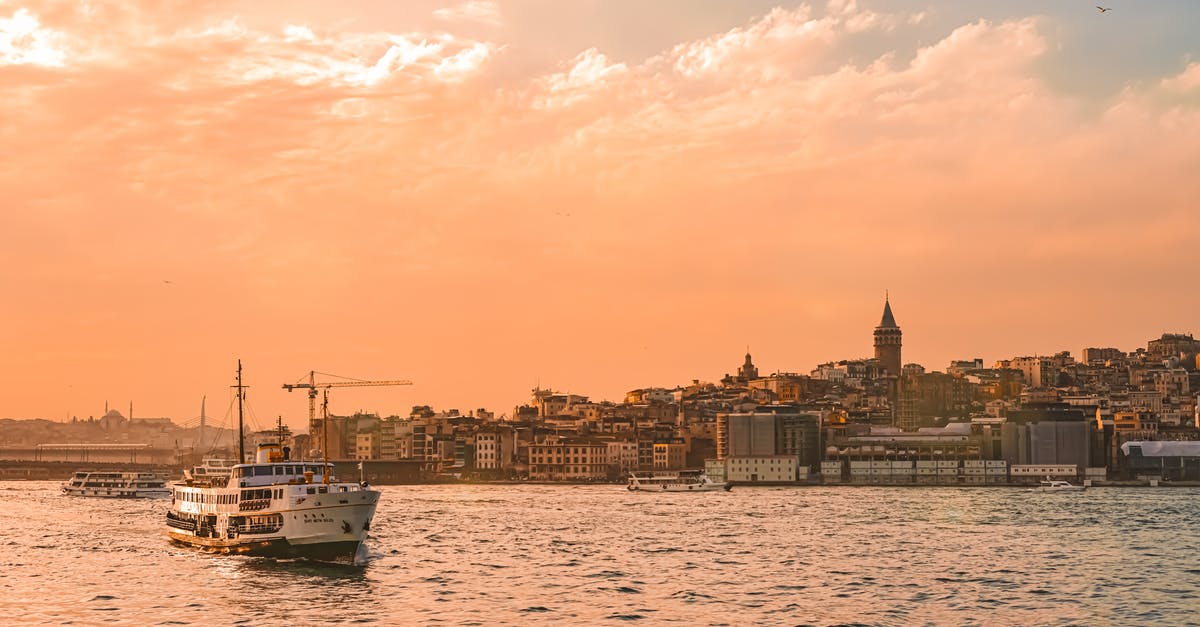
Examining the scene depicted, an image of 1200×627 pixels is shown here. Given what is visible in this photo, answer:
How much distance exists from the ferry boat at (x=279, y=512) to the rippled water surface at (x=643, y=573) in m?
0.95

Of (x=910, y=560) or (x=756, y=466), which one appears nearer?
(x=910, y=560)

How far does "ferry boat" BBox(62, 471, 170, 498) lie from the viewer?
5581 inches

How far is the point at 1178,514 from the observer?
10156 cm

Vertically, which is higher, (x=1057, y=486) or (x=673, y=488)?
(x=673, y=488)

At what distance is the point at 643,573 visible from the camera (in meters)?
54.6

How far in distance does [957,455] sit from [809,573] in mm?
143045

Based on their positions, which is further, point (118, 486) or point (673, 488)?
point (673, 488)

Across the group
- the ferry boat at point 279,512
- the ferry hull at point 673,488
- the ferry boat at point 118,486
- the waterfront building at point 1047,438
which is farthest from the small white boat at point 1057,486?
the ferry boat at point 279,512

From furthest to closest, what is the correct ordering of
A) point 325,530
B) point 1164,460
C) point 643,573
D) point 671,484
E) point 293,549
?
point 1164,460
point 671,484
point 293,549
point 325,530
point 643,573

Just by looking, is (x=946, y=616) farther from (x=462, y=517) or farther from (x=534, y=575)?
(x=462, y=517)

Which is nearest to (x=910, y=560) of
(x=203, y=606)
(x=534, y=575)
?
(x=534, y=575)

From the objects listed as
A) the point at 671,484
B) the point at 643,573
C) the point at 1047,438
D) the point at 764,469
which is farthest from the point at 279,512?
the point at 1047,438

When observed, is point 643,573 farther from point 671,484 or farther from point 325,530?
point 671,484

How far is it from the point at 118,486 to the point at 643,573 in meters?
102
